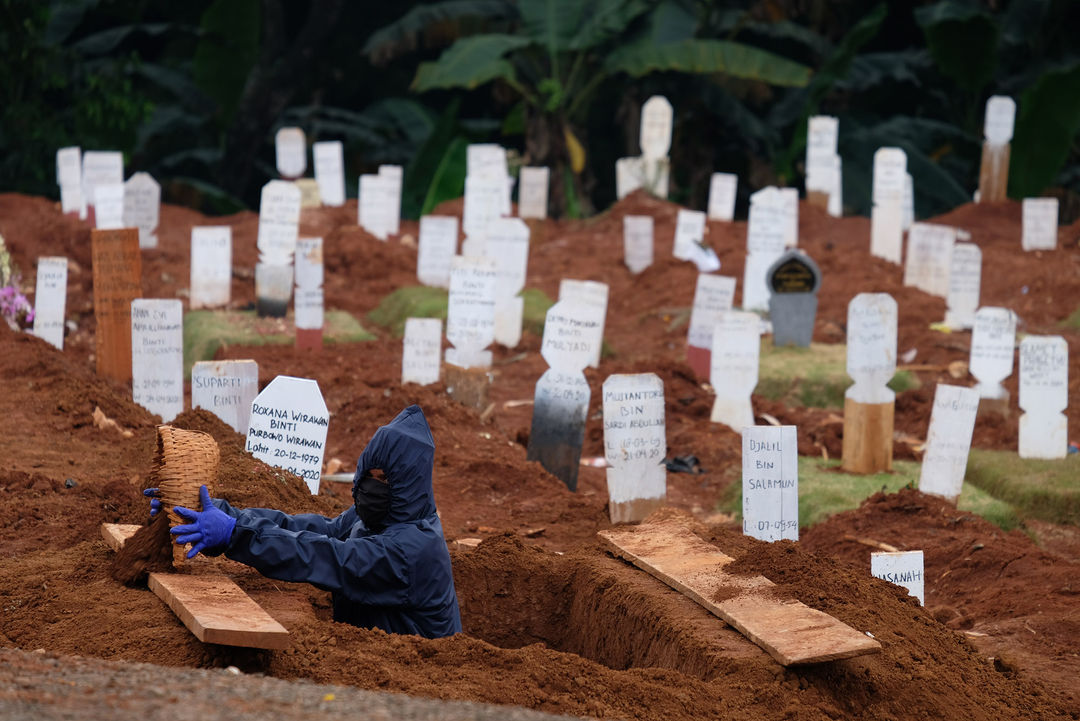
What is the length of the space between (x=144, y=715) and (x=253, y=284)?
11076 mm

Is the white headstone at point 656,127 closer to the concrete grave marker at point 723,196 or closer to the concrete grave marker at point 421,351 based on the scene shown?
the concrete grave marker at point 723,196

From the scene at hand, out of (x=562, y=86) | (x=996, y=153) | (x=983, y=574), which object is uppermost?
(x=562, y=86)

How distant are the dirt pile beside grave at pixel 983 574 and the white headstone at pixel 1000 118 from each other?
10.5 m

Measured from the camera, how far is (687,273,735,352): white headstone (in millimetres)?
11609

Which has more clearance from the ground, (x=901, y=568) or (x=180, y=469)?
(x=180, y=469)

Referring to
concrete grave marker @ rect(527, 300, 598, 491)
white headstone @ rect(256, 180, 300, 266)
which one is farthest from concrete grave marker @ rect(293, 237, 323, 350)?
concrete grave marker @ rect(527, 300, 598, 491)

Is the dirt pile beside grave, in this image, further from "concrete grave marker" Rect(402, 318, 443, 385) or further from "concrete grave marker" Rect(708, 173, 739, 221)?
"concrete grave marker" Rect(708, 173, 739, 221)

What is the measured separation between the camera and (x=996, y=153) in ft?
59.2

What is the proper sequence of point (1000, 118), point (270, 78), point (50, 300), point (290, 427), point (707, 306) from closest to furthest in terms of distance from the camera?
point (290, 427), point (50, 300), point (707, 306), point (1000, 118), point (270, 78)

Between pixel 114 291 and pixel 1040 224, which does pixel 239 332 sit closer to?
pixel 114 291

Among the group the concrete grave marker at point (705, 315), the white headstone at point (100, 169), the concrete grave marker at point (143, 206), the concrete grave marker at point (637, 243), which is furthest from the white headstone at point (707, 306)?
the white headstone at point (100, 169)

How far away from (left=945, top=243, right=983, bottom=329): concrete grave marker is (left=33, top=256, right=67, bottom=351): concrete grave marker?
8.19m

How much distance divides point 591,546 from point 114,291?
14.7ft

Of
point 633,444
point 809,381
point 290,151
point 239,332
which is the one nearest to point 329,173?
point 290,151
